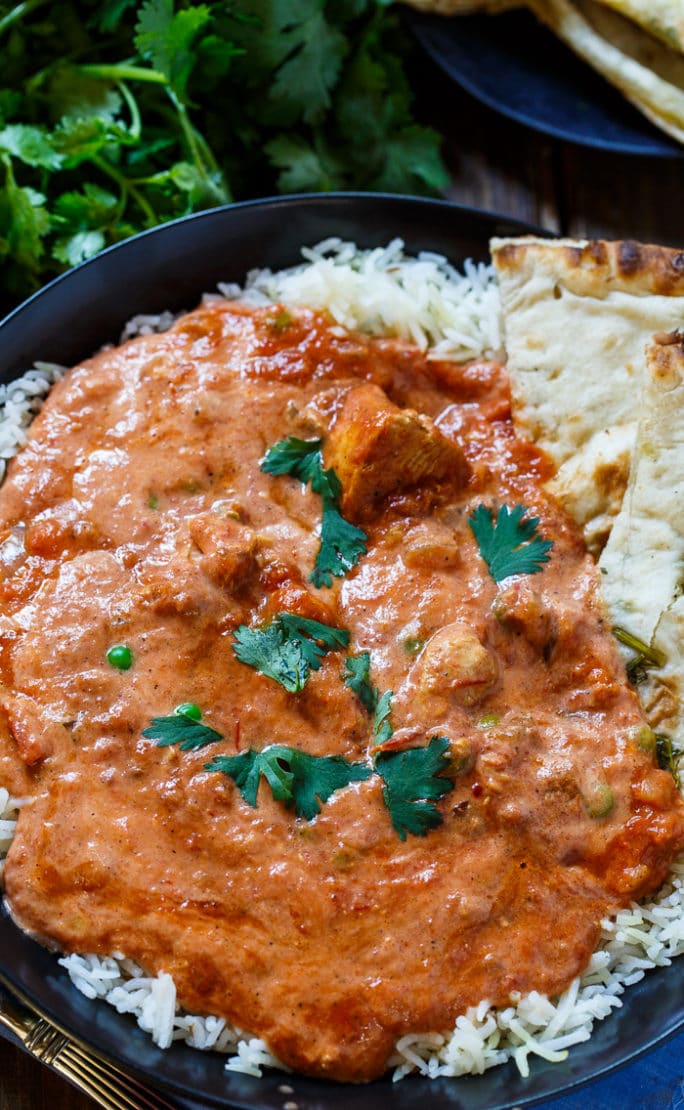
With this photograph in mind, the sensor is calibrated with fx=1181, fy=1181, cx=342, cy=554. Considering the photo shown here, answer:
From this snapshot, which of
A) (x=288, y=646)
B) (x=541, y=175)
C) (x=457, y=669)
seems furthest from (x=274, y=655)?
(x=541, y=175)

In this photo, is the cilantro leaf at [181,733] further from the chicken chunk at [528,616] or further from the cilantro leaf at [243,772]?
the chicken chunk at [528,616]

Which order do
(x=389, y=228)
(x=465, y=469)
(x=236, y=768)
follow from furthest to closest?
(x=389, y=228)
(x=465, y=469)
(x=236, y=768)

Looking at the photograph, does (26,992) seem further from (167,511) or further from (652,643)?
(652,643)

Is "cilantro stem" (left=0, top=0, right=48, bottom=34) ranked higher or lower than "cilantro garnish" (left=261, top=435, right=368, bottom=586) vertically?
higher

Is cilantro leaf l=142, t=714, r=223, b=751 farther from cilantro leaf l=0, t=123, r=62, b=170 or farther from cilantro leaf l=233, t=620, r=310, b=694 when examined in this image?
cilantro leaf l=0, t=123, r=62, b=170

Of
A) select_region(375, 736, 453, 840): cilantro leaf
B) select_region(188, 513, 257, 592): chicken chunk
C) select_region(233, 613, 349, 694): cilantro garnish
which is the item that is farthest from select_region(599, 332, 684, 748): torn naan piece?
select_region(188, 513, 257, 592): chicken chunk

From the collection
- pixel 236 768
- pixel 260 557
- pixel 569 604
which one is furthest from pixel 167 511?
pixel 569 604
